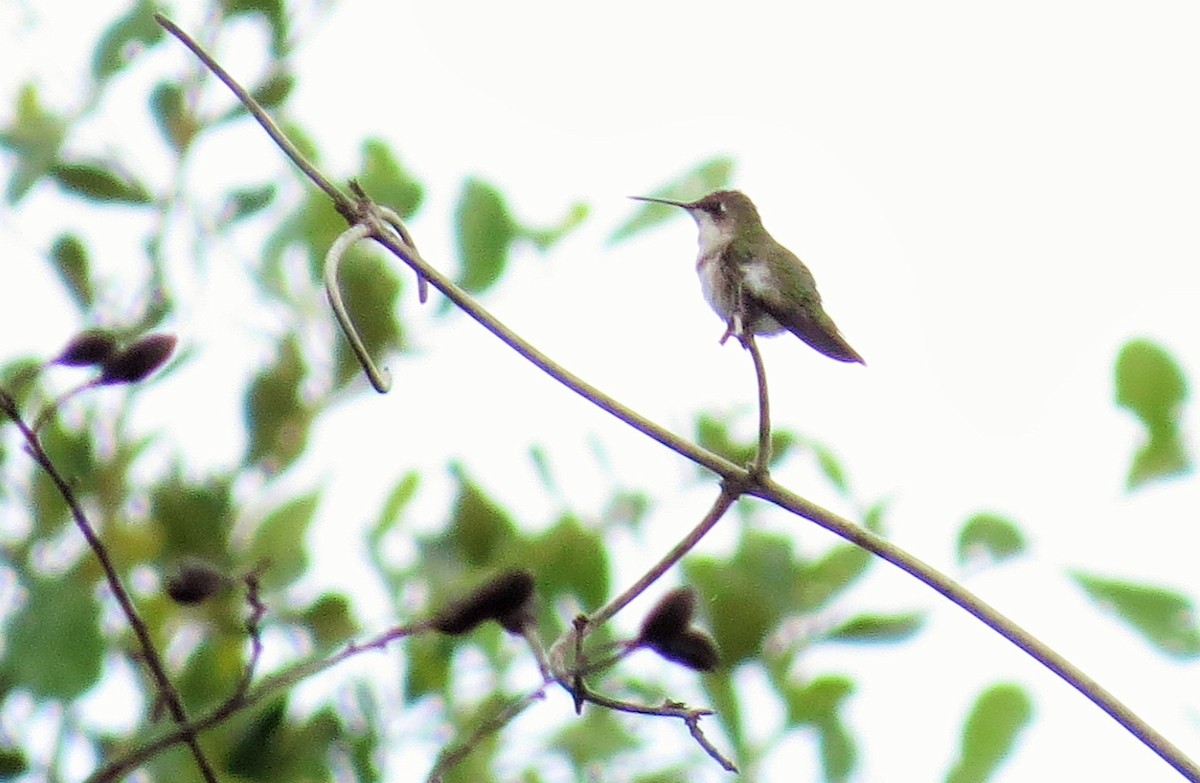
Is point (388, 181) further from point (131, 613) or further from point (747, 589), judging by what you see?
point (131, 613)

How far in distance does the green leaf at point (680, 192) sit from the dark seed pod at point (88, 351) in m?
0.95

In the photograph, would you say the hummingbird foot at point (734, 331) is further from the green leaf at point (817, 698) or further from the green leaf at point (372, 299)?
the green leaf at point (372, 299)

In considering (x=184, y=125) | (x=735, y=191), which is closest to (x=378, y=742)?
(x=184, y=125)

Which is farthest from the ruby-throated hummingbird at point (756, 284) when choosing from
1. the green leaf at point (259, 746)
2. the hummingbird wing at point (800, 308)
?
the green leaf at point (259, 746)

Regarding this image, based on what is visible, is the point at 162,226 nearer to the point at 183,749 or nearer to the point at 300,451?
the point at 300,451

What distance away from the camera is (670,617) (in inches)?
53.3

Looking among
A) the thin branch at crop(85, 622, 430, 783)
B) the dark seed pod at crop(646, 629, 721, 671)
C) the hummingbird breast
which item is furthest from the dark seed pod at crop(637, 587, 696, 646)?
the hummingbird breast

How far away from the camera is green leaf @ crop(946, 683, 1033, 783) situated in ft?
6.10

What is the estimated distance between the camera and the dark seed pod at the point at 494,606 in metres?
1.33

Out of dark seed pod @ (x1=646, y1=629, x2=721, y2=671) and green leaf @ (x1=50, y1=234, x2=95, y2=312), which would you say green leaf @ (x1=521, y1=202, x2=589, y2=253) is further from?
dark seed pod @ (x1=646, y1=629, x2=721, y2=671)

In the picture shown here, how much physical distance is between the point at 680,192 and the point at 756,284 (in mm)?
651

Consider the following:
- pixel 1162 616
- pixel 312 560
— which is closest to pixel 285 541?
pixel 312 560

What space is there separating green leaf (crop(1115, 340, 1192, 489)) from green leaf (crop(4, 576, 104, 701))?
1036 mm

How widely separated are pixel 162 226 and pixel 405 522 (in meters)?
0.41
